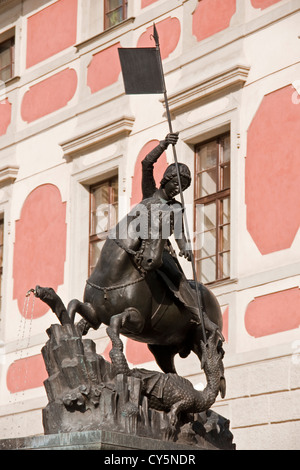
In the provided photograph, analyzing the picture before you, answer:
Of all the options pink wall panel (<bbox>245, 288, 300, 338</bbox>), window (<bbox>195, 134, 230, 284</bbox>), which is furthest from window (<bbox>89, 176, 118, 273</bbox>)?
pink wall panel (<bbox>245, 288, 300, 338</bbox>)

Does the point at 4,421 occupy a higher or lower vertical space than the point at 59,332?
higher

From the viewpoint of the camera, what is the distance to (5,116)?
23.1m

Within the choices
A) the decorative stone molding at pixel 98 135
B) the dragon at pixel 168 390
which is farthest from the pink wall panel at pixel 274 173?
the dragon at pixel 168 390

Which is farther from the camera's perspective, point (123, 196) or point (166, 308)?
point (123, 196)

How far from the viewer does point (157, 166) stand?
63.4 ft

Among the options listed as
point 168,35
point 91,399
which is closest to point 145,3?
point 168,35

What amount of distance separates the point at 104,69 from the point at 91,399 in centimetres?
1052

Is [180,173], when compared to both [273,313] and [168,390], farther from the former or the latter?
[273,313]

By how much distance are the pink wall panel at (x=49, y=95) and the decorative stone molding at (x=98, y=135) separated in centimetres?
77

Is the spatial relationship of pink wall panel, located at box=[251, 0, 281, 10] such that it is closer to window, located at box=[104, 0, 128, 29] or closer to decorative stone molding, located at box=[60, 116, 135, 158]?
decorative stone molding, located at box=[60, 116, 135, 158]

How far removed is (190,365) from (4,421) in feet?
13.5

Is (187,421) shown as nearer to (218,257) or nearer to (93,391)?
(93,391)

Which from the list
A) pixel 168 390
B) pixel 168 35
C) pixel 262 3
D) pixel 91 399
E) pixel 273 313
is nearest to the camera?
pixel 91 399

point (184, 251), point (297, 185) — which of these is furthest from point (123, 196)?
point (184, 251)
